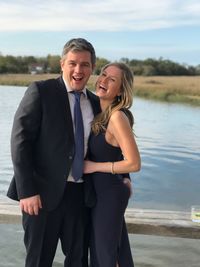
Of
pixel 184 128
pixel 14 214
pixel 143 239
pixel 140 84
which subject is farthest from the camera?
pixel 140 84

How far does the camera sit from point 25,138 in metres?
2.94

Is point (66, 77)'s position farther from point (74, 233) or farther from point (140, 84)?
point (140, 84)

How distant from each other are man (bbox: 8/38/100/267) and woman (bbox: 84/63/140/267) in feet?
0.30

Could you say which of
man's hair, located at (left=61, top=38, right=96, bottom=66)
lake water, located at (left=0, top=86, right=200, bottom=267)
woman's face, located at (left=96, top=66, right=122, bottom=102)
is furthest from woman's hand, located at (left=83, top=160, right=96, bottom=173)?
lake water, located at (left=0, top=86, right=200, bottom=267)

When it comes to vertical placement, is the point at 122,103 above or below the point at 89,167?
above

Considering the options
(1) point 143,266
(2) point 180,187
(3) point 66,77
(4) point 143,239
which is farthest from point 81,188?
(2) point 180,187

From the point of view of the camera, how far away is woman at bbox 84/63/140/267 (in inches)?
119

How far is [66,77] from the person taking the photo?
3.06 m

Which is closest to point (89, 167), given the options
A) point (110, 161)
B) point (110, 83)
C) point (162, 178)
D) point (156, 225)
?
point (110, 161)

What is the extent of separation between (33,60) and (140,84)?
8.63 meters

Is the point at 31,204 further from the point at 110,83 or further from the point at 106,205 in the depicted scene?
the point at 110,83

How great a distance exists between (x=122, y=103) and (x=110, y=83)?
0.44 feet

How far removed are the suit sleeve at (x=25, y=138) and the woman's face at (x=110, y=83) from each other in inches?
15.3

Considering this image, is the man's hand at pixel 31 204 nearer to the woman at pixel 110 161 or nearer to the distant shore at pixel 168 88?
the woman at pixel 110 161
